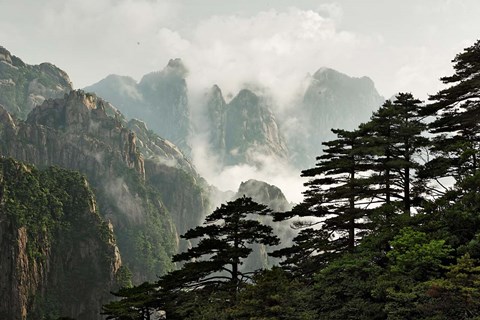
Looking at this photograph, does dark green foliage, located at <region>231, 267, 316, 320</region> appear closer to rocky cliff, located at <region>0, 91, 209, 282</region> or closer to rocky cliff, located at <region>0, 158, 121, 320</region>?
rocky cliff, located at <region>0, 158, 121, 320</region>

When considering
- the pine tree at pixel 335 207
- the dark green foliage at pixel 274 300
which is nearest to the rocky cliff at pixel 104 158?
the pine tree at pixel 335 207

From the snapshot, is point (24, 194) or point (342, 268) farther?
point (24, 194)

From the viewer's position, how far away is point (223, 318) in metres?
17.1

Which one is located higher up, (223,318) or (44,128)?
(44,128)

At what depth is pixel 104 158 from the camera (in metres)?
162

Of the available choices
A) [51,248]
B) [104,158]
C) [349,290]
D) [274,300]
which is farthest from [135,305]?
[104,158]

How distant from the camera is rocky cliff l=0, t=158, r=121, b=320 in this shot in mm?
89312

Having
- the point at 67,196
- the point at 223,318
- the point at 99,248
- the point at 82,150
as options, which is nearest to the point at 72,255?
the point at 99,248

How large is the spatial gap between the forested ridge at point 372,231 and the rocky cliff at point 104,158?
13749 cm

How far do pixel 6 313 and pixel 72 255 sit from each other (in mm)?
27789

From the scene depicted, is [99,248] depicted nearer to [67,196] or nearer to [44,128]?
[67,196]

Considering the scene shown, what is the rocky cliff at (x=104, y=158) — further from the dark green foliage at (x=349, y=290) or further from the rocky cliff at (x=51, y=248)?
the dark green foliage at (x=349, y=290)

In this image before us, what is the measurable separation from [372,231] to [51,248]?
105 meters

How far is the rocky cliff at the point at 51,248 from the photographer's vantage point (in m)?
89.3
